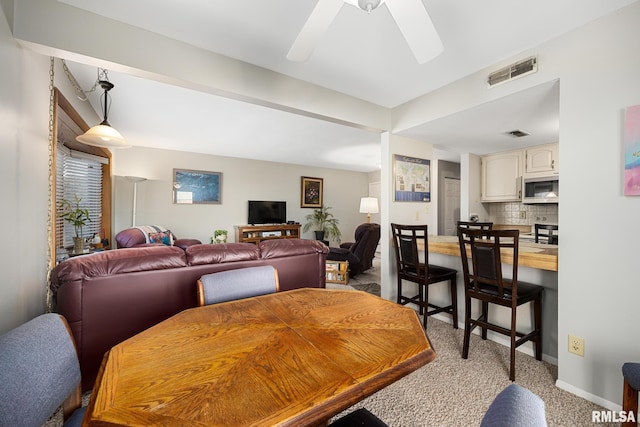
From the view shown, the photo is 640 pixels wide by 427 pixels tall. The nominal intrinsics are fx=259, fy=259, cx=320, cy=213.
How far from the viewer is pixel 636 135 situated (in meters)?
1.44

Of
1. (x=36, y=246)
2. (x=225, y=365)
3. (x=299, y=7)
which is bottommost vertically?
(x=225, y=365)

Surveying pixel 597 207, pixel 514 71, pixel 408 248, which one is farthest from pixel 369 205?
pixel 597 207

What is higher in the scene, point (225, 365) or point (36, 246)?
point (36, 246)

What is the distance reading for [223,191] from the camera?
575 centimetres

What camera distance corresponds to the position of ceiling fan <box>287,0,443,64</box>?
1154 mm

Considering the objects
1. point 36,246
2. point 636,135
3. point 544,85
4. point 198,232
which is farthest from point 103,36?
point 198,232

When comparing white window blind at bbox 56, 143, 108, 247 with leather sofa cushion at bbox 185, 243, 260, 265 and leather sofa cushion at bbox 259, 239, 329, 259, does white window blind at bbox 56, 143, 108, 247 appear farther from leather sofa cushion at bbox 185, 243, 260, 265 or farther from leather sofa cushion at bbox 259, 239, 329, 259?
leather sofa cushion at bbox 259, 239, 329, 259

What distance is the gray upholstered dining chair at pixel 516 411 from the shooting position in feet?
1.56

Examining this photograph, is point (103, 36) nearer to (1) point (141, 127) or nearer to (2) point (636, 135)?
(1) point (141, 127)

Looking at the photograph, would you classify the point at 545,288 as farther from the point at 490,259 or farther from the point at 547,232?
the point at 547,232

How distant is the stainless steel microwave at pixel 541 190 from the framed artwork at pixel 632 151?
2.32m

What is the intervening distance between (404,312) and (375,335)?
294mm

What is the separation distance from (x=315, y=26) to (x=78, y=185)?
3.86 meters

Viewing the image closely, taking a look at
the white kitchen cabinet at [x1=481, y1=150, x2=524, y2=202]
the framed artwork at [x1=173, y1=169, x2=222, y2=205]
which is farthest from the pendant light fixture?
the white kitchen cabinet at [x1=481, y1=150, x2=524, y2=202]
